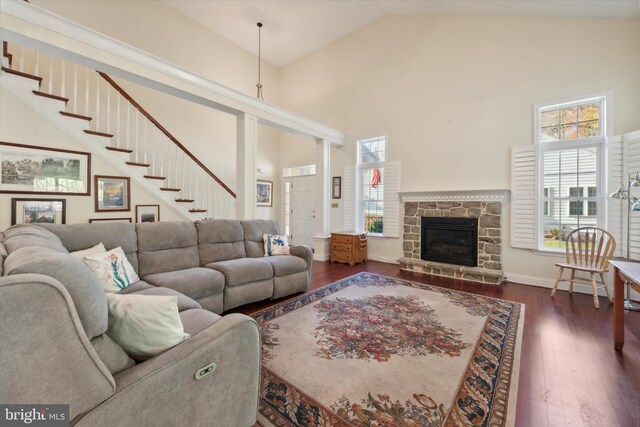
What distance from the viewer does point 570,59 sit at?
12.4 ft

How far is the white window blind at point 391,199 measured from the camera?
5402 millimetres

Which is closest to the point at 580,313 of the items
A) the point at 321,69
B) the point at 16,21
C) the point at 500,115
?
the point at 500,115

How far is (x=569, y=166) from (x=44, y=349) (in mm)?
5506

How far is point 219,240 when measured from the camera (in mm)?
3373

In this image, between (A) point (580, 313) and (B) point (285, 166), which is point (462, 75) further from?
(B) point (285, 166)

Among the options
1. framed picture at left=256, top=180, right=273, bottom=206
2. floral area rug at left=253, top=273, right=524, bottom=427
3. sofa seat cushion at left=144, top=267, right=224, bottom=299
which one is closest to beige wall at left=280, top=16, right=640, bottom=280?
framed picture at left=256, top=180, right=273, bottom=206

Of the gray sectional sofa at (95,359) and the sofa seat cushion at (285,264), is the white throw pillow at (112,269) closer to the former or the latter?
the gray sectional sofa at (95,359)

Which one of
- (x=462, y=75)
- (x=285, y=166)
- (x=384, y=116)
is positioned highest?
(x=462, y=75)

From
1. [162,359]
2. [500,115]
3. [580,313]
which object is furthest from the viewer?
[500,115]

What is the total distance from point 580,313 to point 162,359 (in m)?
4.05

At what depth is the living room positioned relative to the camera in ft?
6.57

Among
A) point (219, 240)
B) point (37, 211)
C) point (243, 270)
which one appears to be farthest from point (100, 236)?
point (37, 211)

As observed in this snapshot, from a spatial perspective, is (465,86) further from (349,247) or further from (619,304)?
(619,304)

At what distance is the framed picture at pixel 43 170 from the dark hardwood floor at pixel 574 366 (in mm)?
3054
